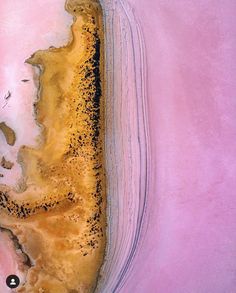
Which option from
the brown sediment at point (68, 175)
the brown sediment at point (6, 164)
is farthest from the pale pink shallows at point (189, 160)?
the brown sediment at point (6, 164)

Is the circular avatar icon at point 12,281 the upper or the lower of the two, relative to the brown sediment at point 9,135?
lower

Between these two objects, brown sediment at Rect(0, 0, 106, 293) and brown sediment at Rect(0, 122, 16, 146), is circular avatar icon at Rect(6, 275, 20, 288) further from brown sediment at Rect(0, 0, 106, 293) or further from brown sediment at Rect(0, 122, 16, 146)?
brown sediment at Rect(0, 122, 16, 146)

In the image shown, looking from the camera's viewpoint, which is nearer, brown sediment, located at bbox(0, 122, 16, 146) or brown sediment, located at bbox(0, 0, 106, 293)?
brown sediment, located at bbox(0, 0, 106, 293)

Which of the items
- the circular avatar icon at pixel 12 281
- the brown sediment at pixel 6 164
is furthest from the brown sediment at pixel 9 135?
the circular avatar icon at pixel 12 281

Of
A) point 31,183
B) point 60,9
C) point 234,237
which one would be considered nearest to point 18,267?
point 31,183

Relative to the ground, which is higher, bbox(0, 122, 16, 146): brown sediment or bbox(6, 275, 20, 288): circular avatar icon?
bbox(0, 122, 16, 146): brown sediment

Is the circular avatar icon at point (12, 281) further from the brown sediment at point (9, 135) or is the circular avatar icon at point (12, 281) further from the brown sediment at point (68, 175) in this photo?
the brown sediment at point (9, 135)

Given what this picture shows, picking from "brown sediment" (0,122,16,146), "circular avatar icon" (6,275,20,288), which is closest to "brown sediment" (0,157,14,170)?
"brown sediment" (0,122,16,146)

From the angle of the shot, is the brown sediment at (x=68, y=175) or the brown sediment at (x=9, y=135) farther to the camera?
the brown sediment at (x=9, y=135)
